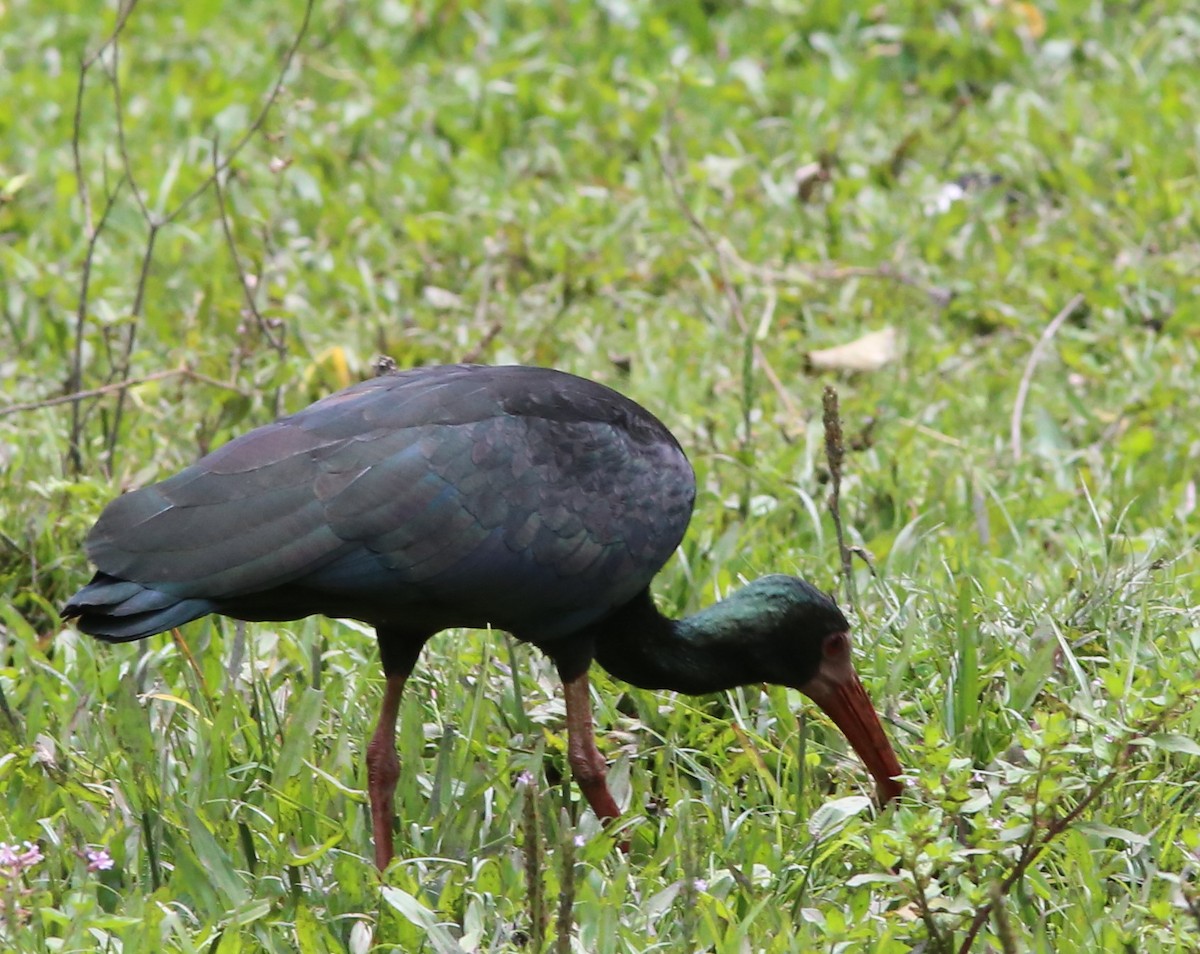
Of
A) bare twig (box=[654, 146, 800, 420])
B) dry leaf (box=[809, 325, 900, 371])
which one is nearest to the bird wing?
bare twig (box=[654, 146, 800, 420])

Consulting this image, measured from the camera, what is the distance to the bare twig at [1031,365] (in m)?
5.97

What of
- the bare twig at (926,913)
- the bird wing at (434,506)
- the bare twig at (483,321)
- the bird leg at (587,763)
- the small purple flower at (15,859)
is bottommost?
the bare twig at (926,913)

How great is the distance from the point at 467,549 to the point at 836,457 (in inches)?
38.0

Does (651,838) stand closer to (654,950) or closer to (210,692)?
(654,950)

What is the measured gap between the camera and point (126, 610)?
3584mm

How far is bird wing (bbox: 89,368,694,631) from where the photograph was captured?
370 centimetres

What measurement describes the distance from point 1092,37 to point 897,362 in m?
3.04

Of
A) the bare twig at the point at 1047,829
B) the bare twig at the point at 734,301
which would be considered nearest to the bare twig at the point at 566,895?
the bare twig at the point at 1047,829

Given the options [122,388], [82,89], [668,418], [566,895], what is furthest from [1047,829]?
[82,89]

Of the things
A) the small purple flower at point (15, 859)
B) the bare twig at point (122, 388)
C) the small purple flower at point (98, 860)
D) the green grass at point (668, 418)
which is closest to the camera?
the small purple flower at point (15, 859)

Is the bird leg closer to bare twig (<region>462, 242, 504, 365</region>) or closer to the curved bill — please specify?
the curved bill

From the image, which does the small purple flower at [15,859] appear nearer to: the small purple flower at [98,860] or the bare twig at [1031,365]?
the small purple flower at [98,860]

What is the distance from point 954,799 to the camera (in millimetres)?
3295

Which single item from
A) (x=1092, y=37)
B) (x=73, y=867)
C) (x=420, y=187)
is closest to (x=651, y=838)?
(x=73, y=867)
